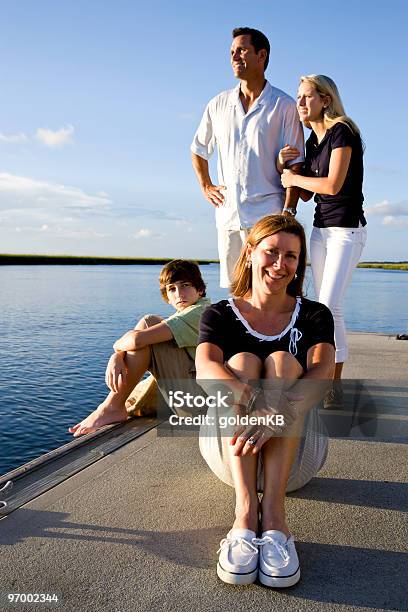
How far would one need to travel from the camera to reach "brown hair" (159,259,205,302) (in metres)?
3.34

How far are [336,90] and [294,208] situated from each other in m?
0.67

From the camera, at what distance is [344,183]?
3.46 meters

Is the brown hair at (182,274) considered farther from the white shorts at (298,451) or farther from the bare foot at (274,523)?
the bare foot at (274,523)

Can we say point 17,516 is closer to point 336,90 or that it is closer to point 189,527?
point 189,527

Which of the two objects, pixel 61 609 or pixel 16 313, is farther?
pixel 16 313

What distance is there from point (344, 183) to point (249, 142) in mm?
596

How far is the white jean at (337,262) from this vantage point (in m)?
3.50

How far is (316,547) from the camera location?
209 centimetres

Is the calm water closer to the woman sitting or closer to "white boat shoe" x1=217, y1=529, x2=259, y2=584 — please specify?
the woman sitting

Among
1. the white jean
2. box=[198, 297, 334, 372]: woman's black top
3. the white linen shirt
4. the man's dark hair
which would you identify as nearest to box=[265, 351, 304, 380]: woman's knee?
box=[198, 297, 334, 372]: woman's black top

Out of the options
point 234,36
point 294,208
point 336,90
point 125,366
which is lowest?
point 125,366

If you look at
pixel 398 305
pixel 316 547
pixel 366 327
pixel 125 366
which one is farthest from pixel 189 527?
pixel 398 305

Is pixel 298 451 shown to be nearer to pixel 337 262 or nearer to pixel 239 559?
pixel 239 559

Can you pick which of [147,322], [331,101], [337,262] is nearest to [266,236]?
[147,322]
